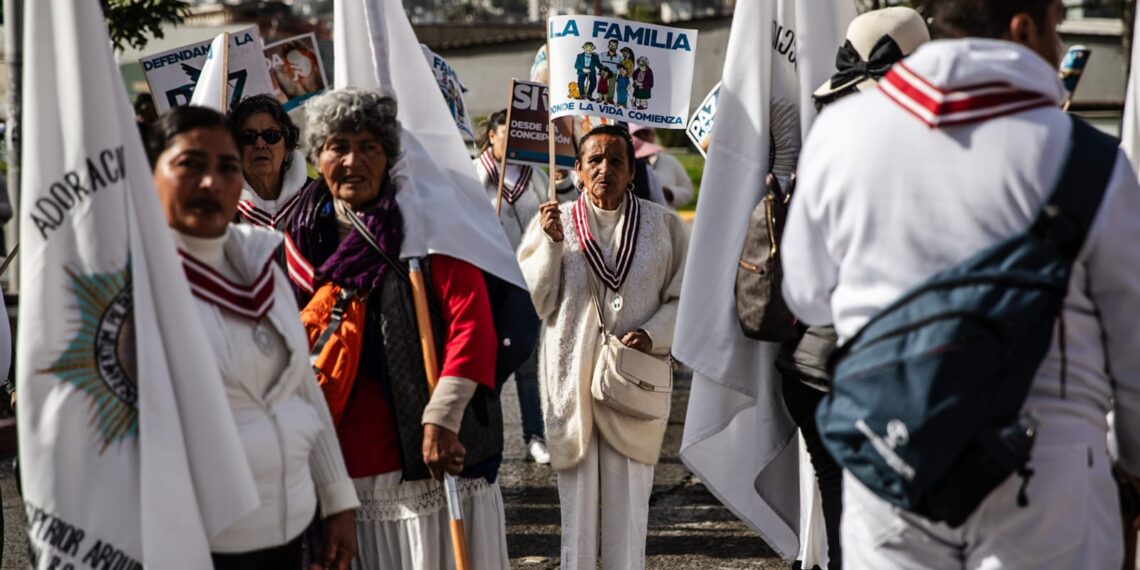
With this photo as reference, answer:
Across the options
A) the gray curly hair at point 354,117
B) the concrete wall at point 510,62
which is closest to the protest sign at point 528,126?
the gray curly hair at point 354,117

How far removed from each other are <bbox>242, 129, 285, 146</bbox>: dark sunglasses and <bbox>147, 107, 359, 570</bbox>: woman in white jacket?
2032mm

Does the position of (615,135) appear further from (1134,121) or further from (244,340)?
(244,340)

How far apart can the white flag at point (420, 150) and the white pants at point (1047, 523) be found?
1802 millimetres

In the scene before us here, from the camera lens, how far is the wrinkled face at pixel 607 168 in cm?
596

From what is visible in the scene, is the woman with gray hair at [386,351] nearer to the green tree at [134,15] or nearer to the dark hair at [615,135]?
the dark hair at [615,135]

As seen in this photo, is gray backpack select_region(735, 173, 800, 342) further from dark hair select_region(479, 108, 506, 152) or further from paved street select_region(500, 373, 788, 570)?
dark hair select_region(479, 108, 506, 152)

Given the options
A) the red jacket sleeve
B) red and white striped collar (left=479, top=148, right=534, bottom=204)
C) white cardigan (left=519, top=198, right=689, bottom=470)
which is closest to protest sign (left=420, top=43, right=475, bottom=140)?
red and white striped collar (left=479, top=148, right=534, bottom=204)

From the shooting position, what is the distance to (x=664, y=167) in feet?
35.4

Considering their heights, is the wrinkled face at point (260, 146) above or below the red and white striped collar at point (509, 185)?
above

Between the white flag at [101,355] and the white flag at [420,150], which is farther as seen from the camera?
the white flag at [420,150]

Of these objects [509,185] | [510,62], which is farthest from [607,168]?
[510,62]

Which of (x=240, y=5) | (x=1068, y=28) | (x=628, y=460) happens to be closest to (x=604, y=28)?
(x=628, y=460)

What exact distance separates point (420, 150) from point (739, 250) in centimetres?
111

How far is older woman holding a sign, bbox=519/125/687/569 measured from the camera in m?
5.75
